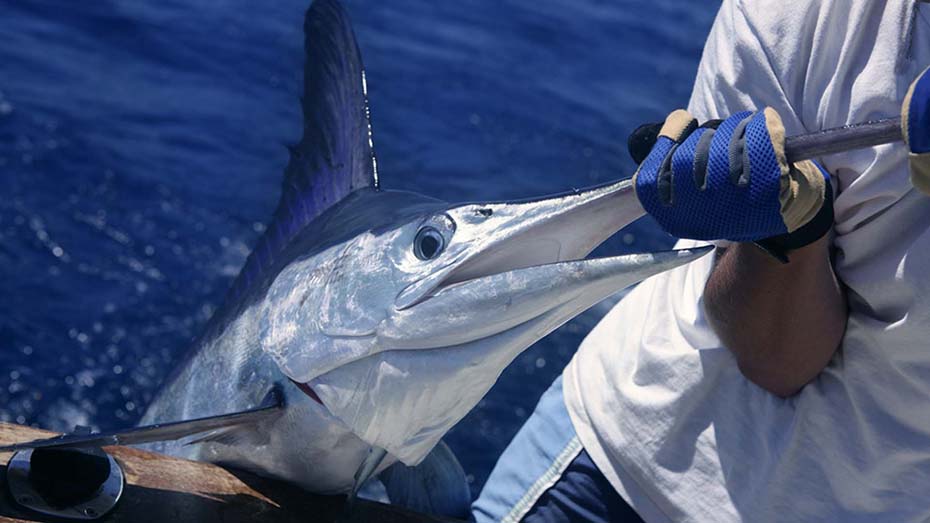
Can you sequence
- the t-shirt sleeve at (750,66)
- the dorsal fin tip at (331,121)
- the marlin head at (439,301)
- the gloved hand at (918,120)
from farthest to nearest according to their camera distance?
the dorsal fin tip at (331,121) → the t-shirt sleeve at (750,66) → the marlin head at (439,301) → the gloved hand at (918,120)

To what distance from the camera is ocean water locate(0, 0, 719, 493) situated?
3.76 meters

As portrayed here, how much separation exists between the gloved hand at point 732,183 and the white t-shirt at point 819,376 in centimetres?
16

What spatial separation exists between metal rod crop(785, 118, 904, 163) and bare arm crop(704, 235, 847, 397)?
276 millimetres

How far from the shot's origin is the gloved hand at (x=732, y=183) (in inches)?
50.0

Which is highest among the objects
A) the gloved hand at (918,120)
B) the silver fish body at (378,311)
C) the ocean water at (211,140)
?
the gloved hand at (918,120)

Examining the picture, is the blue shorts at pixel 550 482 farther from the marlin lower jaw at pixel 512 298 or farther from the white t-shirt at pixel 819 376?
the marlin lower jaw at pixel 512 298

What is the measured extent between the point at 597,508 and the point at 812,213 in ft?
2.58

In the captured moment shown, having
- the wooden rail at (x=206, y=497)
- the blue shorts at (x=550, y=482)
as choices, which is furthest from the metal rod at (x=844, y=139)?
the wooden rail at (x=206, y=497)

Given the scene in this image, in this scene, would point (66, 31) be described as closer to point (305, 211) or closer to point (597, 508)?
point (305, 211)

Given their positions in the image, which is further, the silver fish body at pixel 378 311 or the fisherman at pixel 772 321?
the silver fish body at pixel 378 311

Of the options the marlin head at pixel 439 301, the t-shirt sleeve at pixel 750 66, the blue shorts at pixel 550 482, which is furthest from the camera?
the blue shorts at pixel 550 482

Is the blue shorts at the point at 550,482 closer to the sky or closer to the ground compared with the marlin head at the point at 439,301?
closer to the ground

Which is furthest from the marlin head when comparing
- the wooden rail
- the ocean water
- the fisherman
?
the ocean water

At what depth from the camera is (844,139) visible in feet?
3.92
